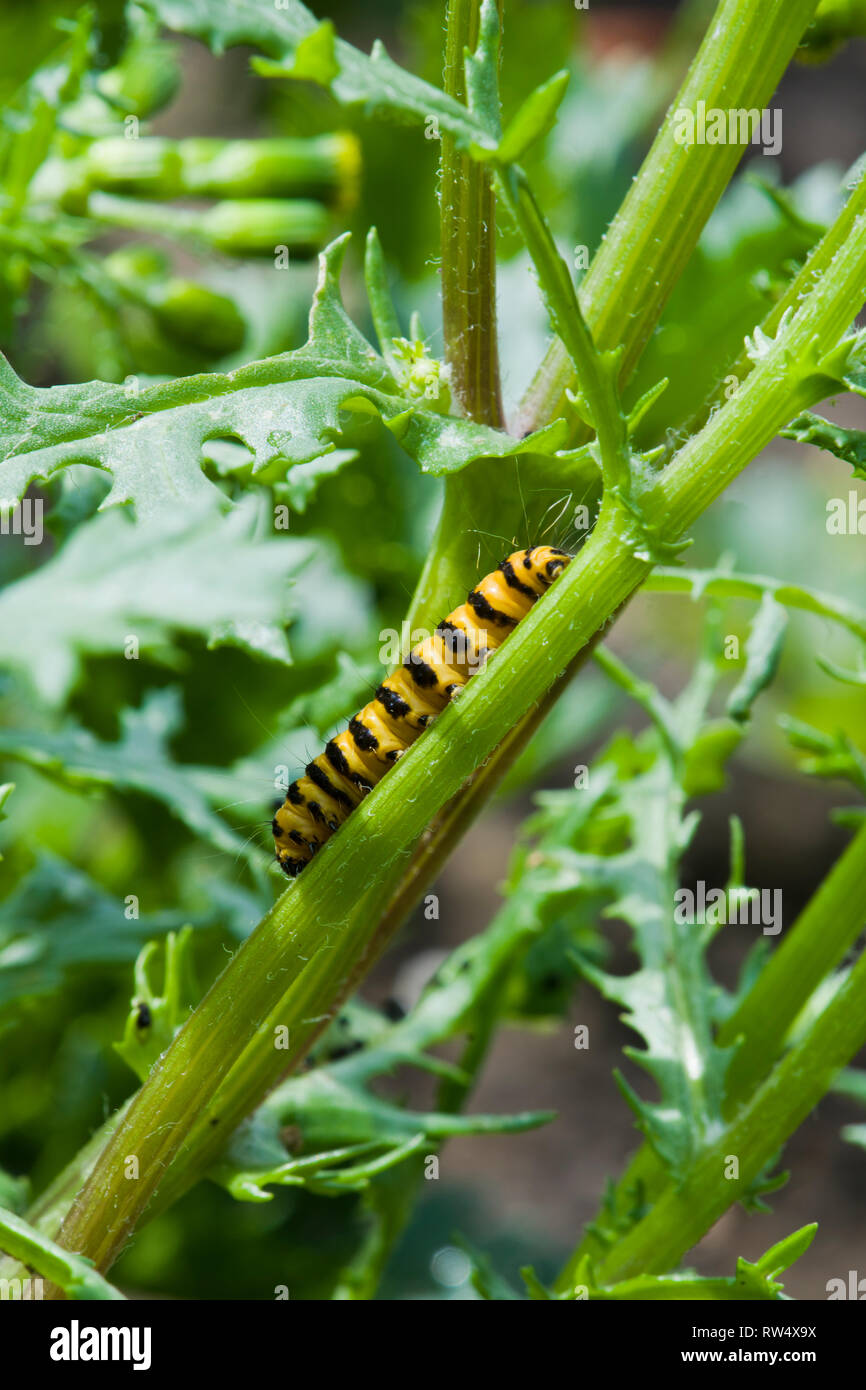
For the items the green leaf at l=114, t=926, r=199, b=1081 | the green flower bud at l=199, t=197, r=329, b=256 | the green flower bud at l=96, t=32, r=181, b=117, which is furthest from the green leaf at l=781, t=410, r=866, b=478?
the green flower bud at l=96, t=32, r=181, b=117

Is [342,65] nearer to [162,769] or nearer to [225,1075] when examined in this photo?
[225,1075]

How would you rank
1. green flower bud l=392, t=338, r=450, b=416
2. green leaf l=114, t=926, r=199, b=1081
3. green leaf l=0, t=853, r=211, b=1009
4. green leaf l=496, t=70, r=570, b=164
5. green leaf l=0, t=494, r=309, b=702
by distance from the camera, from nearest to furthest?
green leaf l=496, t=70, r=570, b=164, green flower bud l=392, t=338, r=450, b=416, green leaf l=114, t=926, r=199, b=1081, green leaf l=0, t=853, r=211, b=1009, green leaf l=0, t=494, r=309, b=702

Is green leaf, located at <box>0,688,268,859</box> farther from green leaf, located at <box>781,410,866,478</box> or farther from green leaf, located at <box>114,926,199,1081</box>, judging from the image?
green leaf, located at <box>781,410,866,478</box>

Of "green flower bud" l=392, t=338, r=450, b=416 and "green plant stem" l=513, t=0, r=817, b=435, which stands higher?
"green plant stem" l=513, t=0, r=817, b=435

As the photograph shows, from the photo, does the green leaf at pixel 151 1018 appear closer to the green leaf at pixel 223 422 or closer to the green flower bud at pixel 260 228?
the green leaf at pixel 223 422

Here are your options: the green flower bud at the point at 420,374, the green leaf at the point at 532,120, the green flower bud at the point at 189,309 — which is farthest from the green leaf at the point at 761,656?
the green flower bud at the point at 189,309
